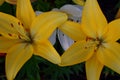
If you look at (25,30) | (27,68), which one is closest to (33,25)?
(25,30)

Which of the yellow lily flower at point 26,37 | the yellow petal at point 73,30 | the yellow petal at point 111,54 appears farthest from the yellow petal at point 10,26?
the yellow petal at point 111,54

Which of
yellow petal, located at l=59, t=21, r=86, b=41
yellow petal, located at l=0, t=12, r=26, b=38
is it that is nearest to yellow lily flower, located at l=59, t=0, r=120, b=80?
yellow petal, located at l=59, t=21, r=86, b=41

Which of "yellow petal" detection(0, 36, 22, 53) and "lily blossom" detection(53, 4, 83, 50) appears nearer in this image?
"yellow petal" detection(0, 36, 22, 53)

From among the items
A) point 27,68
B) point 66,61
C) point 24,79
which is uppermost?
point 66,61

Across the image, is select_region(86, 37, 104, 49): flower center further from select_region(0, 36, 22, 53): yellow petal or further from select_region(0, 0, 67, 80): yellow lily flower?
select_region(0, 36, 22, 53): yellow petal

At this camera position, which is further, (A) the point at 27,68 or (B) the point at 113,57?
(A) the point at 27,68

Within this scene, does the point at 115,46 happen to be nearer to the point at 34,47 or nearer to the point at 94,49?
the point at 94,49

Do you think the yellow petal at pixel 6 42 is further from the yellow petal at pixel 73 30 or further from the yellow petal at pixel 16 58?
the yellow petal at pixel 73 30
